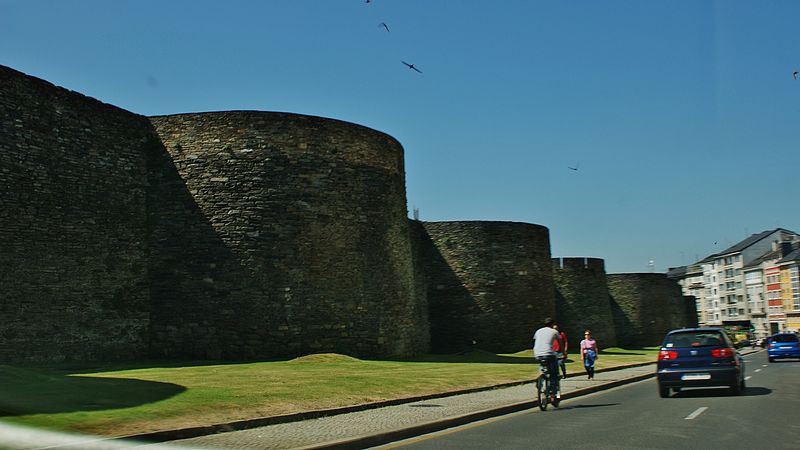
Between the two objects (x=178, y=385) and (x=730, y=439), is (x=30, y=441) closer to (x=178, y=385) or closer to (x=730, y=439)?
(x=178, y=385)

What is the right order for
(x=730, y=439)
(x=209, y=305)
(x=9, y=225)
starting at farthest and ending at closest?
(x=209, y=305)
(x=9, y=225)
(x=730, y=439)

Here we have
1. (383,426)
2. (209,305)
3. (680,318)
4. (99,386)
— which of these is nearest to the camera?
(383,426)

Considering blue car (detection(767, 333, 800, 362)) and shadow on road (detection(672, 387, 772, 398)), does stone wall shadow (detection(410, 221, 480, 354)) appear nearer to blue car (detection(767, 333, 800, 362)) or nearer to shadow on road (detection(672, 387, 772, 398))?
blue car (detection(767, 333, 800, 362))

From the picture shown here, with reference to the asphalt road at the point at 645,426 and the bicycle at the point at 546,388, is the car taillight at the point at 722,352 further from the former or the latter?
the bicycle at the point at 546,388

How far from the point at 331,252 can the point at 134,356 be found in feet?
22.8

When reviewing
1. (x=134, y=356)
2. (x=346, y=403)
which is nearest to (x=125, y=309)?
(x=134, y=356)

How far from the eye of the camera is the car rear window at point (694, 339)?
1570 centimetres

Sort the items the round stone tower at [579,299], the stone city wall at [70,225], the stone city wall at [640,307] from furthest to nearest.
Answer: the stone city wall at [640,307]
the round stone tower at [579,299]
the stone city wall at [70,225]

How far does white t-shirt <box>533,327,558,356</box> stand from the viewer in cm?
1473

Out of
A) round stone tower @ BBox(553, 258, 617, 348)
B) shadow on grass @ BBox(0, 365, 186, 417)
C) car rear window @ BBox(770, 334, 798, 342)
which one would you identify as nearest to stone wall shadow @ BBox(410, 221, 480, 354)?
round stone tower @ BBox(553, 258, 617, 348)

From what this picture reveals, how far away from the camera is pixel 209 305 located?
967 inches

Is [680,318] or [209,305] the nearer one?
[209,305]

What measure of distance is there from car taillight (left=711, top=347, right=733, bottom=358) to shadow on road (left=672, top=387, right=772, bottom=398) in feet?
3.09

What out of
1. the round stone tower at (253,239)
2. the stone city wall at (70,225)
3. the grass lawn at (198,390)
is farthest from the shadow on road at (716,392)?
the stone city wall at (70,225)
